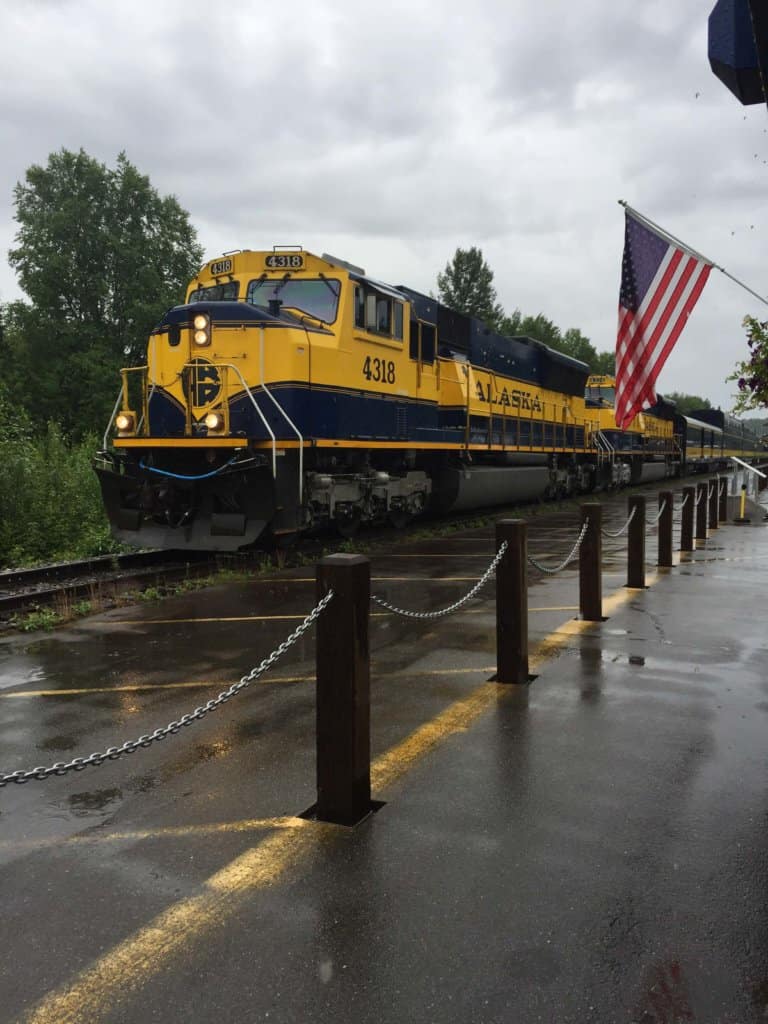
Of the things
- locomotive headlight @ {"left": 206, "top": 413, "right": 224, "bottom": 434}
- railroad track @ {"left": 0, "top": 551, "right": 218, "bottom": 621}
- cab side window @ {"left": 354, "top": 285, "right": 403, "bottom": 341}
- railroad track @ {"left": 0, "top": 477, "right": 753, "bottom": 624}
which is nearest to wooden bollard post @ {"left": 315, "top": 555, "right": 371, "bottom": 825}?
railroad track @ {"left": 0, "top": 477, "right": 753, "bottom": 624}

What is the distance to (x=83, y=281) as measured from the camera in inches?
1711

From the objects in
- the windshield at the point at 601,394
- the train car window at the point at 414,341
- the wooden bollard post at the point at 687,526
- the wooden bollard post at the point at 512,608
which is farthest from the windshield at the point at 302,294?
the windshield at the point at 601,394

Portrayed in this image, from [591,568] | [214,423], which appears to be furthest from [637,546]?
[214,423]

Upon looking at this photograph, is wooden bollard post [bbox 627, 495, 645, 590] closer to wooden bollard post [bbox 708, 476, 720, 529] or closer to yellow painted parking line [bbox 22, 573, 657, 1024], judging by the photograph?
yellow painted parking line [bbox 22, 573, 657, 1024]

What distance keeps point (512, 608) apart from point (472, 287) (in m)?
83.3

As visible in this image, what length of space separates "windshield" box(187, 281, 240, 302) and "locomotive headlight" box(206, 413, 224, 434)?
235 cm

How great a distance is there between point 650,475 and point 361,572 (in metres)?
33.2

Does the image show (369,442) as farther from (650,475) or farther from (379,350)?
(650,475)

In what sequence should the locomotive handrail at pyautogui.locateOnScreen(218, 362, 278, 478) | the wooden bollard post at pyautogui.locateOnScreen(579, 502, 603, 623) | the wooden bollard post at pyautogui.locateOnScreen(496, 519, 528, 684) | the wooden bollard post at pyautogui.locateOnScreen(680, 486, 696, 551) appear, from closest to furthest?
the wooden bollard post at pyautogui.locateOnScreen(496, 519, 528, 684) → the wooden bollard post at pyautogui.locateOnScreen(579, 502, 603, 623) → the locomotive handrail at pyautogui.locateOnScreen(218, 362, 278, 478) → the wooden bollard post at pyautogui.locateOnScreen(680, 486, 696, 551)

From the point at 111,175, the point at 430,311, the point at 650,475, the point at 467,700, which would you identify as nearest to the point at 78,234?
the point at 111,175

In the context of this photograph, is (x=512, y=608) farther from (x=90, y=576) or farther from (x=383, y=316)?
(x=383, y=316)

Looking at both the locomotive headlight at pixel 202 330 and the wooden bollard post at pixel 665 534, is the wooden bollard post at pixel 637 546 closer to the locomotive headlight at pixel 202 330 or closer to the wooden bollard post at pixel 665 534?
the wooden bollard post at pixel 665 534

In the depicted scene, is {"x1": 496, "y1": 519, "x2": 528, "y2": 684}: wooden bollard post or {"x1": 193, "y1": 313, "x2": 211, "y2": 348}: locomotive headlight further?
{"x1": 193, "y1": 313, "x2": 211, "y2": 348}: locomotive headlight

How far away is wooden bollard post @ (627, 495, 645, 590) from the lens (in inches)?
345
